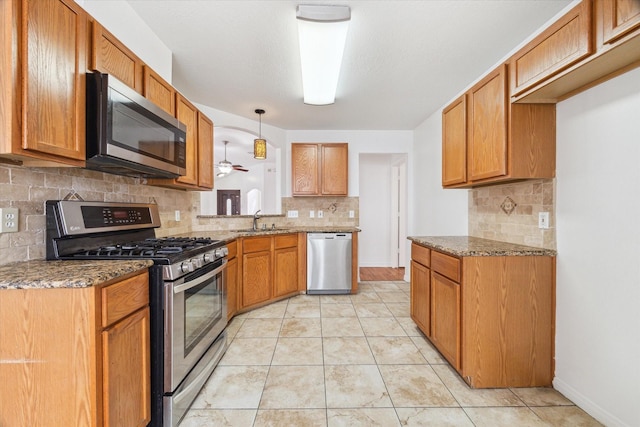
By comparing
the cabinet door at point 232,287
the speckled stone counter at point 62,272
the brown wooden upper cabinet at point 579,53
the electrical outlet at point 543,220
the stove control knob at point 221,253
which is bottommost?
the cabinet door at point 232,287

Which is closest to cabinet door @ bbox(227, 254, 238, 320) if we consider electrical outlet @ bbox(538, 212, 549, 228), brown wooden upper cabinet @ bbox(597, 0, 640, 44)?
electrical outlet @ bbox(538, 212, 549, 228)

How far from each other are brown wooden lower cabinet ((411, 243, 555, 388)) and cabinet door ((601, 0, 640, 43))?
122 cm

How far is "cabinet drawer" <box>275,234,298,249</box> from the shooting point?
11.0ft

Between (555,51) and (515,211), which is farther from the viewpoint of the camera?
(515,211)

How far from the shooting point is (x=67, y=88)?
1.19 m

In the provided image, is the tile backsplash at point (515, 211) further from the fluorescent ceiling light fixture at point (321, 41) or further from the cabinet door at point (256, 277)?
the cabinet door at point (256, 277)

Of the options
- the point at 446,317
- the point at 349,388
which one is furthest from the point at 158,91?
the point at 446,317

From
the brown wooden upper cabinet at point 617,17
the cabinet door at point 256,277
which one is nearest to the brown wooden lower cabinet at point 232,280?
the cabinet door at point 256,277

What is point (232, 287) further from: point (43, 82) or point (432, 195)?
point (432, 195)

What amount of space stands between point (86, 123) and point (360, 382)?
217cm

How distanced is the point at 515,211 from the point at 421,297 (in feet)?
3.42

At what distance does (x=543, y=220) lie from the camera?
1812 millimetres

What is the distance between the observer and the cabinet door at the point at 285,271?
3.33 m

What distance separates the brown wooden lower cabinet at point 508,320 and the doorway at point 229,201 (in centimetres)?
796
